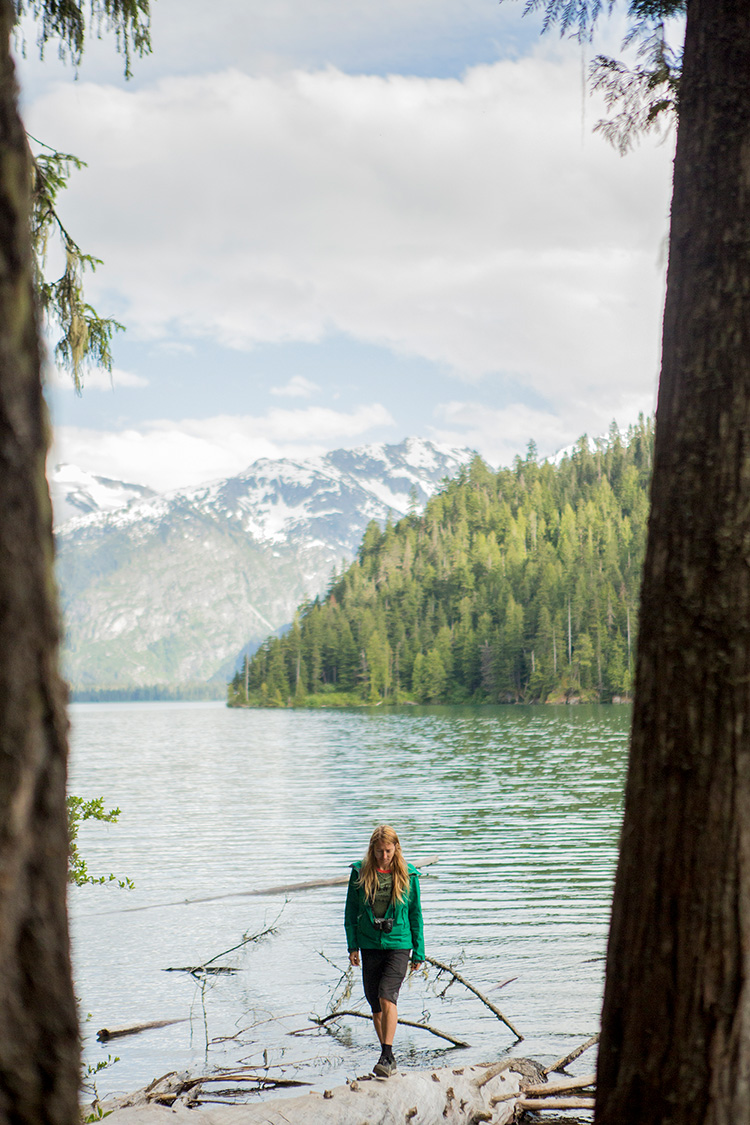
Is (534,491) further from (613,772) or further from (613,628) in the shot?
(613,772)

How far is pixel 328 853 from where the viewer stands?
78.0 feet

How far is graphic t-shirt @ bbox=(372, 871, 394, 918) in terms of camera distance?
741 cm

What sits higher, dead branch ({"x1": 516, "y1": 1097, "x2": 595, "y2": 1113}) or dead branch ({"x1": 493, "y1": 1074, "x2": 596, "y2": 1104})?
dead branch ({"x1": 516, "y1": 1097, "x2": 595, "y2": 1113})

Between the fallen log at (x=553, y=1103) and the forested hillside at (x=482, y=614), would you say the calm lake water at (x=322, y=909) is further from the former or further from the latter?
the forested hillside at (x=482, y=614)

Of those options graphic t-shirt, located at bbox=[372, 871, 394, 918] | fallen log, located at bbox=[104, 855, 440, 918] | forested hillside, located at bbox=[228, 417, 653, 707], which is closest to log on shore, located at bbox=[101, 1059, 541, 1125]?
graphic t-shirt, located at bbox=[372, 871, 394, 918]

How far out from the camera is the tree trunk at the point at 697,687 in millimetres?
2455

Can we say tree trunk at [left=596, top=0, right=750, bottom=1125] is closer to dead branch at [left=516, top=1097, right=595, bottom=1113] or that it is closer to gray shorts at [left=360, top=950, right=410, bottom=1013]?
dead branch at [left=516, top=1097, right=595, bottom=1113]

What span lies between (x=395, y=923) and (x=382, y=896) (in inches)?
8.6

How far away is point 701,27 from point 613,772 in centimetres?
4060

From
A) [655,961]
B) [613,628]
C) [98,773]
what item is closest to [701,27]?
[655,961]

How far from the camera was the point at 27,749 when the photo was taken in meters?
1.58

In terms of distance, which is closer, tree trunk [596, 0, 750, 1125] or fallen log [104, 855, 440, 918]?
tree trunk [596, 0, 750, 1125]

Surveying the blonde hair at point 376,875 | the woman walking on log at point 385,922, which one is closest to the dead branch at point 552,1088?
the woman walking on log at point 385,922

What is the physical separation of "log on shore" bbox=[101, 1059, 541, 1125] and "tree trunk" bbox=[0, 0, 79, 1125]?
4448 mm
